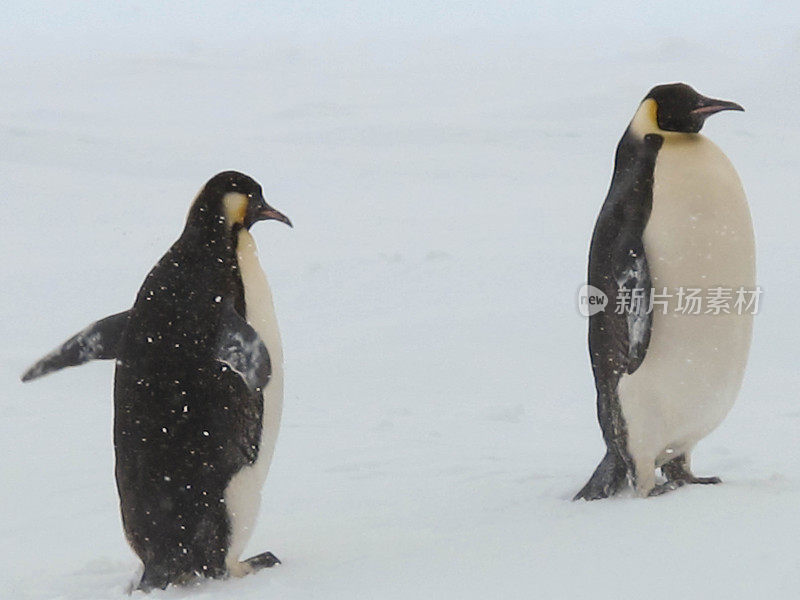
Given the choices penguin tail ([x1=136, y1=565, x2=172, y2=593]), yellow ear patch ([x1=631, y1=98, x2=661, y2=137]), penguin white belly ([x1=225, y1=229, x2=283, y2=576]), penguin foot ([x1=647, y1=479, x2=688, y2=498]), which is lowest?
penguin tail ([x1=136, y1=565, x2=172, y2=593])

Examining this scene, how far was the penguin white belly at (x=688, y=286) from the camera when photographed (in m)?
3.14

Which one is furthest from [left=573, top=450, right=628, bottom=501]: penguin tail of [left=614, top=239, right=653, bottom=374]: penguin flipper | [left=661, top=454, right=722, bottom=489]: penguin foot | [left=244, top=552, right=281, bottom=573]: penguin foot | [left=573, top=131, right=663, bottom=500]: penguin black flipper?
[left=244, top=552, right=281, bottom=573]: penguin foot

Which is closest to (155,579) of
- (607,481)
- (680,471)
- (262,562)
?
(262,562)

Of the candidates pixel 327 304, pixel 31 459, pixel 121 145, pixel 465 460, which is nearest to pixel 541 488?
pixel 465 460

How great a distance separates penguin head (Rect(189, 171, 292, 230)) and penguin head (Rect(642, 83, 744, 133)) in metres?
1.12

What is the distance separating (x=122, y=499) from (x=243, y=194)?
82 cm

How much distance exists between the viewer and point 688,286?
10.3ft

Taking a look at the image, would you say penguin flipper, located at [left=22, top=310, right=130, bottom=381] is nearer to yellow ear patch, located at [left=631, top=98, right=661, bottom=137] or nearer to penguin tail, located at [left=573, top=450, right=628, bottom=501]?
penguin tail, located at [left=573, top=450, right=628, bottom=501]

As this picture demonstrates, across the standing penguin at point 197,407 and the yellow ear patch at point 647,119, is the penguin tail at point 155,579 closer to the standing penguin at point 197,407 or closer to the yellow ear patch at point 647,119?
the standing penguin at point 197,407

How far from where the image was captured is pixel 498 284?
6.93m

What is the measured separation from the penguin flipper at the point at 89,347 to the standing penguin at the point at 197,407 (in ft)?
0.27

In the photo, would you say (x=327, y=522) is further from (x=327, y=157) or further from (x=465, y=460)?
(x=327, y=157)

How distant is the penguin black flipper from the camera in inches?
123

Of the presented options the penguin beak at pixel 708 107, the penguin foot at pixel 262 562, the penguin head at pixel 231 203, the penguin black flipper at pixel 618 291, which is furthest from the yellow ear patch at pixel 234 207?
the penguin beak at pixel 708 107
